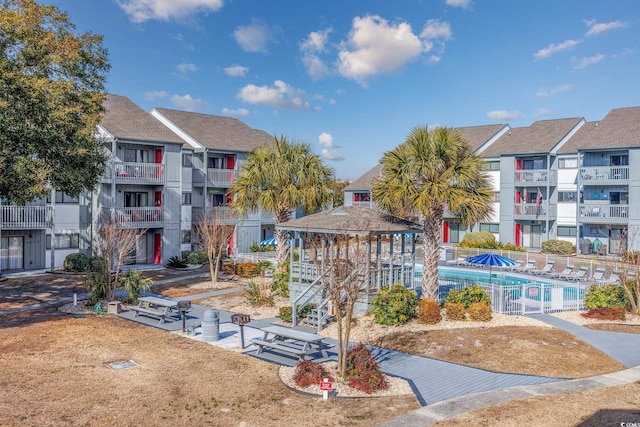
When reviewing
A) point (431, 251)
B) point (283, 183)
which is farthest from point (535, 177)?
point (431, 251)

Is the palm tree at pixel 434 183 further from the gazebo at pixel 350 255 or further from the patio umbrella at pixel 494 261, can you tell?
the patio umbrella at pixel 494 261

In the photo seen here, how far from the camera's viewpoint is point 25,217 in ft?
106

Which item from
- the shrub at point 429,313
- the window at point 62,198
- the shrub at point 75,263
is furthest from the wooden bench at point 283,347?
the window at point 62,198

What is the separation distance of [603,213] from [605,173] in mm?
3231

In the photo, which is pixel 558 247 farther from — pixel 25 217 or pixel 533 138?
pixel 25 217

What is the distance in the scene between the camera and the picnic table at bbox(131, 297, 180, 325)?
20625 mm

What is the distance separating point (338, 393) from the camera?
42.0 ft

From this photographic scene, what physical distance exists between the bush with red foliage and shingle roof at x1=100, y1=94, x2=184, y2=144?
26.6 m

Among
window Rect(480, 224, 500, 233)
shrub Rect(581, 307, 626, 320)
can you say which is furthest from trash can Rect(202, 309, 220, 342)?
window Rect(480, 224, 500, 233)

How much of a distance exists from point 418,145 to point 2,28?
18.1 metres

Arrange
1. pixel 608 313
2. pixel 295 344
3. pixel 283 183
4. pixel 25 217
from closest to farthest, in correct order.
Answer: pixel 295 344 → pixel 608 313 → pixel 283 183 → pixel 25 217

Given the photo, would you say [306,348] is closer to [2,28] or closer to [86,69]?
[2,28]

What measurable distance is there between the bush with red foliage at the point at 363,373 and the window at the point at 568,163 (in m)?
37.9

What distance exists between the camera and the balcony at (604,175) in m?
40.6
